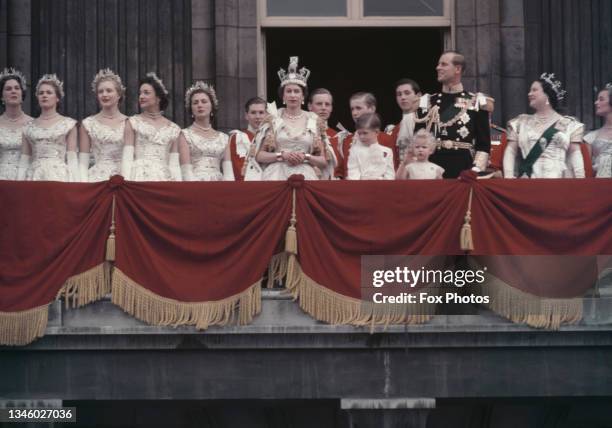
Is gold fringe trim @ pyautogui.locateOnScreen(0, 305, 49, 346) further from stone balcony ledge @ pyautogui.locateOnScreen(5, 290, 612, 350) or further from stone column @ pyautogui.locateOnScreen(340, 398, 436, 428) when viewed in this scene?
stone column @ pyautogui.locateOnScreen(340, 398, 436, 428)

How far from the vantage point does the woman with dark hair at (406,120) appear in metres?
17.6

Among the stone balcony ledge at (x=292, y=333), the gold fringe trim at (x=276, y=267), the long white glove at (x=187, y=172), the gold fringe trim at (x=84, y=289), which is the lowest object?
the stone balcony ledge at (x=292, y=333)

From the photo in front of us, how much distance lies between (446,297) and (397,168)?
6.12 feet

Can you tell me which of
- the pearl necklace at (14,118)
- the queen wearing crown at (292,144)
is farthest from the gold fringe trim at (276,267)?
the pearl necklace at (14,118)

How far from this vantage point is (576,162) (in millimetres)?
17469

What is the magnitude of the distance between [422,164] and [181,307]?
9.19ft

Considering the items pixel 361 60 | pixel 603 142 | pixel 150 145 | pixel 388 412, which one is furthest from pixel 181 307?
pixel 361 60

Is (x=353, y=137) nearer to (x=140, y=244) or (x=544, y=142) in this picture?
(x=544, y=142)

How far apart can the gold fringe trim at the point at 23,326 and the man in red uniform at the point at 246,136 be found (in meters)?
3.15

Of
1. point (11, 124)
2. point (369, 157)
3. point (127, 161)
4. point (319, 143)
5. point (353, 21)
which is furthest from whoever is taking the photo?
point (353, 21)

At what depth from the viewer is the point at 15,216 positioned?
16.4 metres

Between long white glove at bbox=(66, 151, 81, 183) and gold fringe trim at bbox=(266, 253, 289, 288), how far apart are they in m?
2.27

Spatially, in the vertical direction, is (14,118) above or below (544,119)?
above

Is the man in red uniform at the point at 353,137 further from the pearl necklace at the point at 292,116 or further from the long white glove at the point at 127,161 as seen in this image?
the long white glove at the point at 127,161
